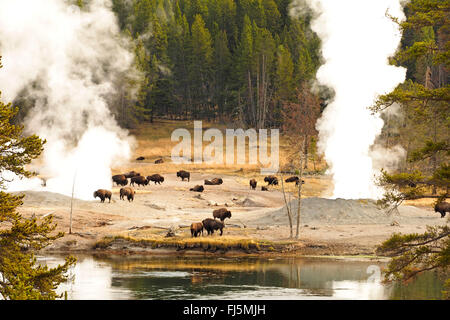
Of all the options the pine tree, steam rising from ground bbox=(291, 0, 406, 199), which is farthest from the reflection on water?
steam rising from ground bbox=(291, 0, 406, 199)

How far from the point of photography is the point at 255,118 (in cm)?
9988

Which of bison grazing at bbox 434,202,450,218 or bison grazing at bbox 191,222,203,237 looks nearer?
bison grazing at bbox 191,222,203,237

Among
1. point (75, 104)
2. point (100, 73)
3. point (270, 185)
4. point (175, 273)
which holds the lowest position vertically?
point (175, 273)

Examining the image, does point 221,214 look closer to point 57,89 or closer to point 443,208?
point 443,208

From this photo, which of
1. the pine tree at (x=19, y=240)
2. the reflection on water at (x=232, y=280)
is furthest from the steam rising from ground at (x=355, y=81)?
the pine tree at (x=19, y=240)

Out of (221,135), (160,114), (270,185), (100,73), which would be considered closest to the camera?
(270,185)

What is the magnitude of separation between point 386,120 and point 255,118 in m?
24.6

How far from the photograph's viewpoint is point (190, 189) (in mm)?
59594

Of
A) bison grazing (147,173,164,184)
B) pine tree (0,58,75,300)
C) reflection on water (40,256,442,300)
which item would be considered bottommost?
reflection on water (40,256,442,300)

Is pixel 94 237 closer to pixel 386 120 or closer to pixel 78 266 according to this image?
pixel 78 266

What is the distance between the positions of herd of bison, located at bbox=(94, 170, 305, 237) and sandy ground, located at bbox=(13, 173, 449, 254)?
663 mm

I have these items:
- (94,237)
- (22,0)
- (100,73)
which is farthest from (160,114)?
(94,237)

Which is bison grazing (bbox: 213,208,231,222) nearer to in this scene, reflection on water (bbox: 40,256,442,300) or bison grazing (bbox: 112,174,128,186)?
reflection on water (bbox: 40,256,442,300)

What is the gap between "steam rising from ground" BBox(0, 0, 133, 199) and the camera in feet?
174
